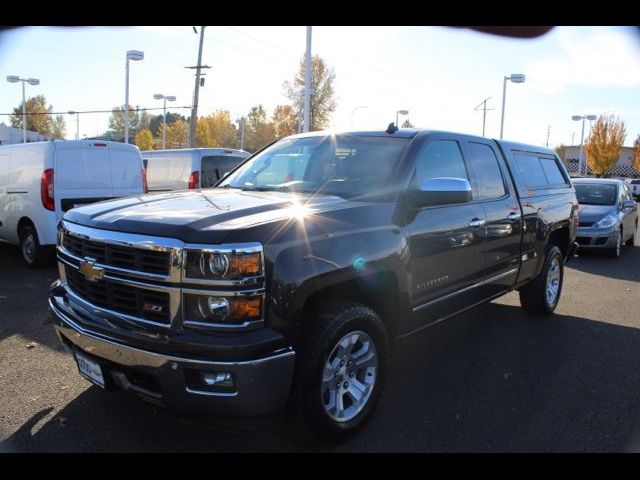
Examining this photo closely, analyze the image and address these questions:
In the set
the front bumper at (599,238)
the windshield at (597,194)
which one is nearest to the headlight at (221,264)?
the front bumper at (599,238)

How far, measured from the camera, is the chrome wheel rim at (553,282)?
6.18m

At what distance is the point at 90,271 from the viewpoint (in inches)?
119

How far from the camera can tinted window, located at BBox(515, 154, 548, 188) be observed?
552 cm

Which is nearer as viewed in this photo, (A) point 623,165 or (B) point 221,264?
(B) point 221,264

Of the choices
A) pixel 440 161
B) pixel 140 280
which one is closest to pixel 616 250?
pixel 440 161

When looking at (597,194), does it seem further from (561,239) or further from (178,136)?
(178,136)

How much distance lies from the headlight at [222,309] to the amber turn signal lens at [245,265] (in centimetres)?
12

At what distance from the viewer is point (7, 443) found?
3.08m

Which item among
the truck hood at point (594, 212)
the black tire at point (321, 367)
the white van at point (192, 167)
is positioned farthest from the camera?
the truck hood at point (594, 212)

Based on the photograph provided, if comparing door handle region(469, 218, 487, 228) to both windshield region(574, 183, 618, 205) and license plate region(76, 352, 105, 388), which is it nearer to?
license plate region(76, 352, 105, 388)

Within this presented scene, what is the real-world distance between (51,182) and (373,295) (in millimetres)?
6260

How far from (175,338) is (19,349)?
2.80m

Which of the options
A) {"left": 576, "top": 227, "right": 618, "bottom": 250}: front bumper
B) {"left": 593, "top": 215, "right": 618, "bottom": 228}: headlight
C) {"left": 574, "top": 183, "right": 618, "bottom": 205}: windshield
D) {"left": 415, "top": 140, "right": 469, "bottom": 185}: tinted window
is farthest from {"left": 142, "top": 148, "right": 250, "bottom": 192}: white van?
{"left": 574, "top": 183, "right": 618, "bottom": 205}: windshield

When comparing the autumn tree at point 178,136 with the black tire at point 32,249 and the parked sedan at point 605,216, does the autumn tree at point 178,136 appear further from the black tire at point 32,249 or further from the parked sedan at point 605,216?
the black tire at point 32,249
